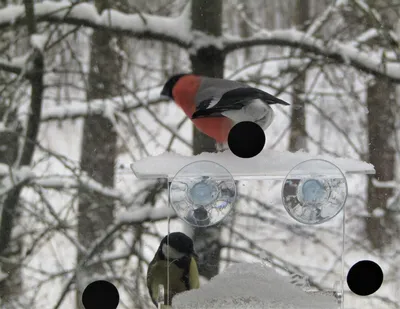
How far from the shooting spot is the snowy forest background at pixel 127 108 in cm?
180

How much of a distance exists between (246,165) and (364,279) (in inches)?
10.5

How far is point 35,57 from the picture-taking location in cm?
183

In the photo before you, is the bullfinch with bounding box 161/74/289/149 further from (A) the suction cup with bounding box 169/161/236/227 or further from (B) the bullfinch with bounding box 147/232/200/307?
(B) the bullfinch with bounding box 147/232/200/307

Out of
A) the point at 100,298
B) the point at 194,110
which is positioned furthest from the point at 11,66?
the point at 100,298

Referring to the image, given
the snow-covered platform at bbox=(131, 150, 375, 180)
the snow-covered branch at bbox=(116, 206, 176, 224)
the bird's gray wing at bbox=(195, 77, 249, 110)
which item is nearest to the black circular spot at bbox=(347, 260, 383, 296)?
the snow-covered platform at bbox=(131, 150, 375, 180)

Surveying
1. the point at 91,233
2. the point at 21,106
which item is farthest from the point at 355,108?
the point at 21,106

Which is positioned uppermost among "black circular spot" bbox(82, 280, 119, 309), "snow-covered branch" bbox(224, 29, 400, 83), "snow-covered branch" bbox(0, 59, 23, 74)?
"snow-covered branch" bbox(224, 29, 400, 83)

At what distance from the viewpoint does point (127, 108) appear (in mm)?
1824

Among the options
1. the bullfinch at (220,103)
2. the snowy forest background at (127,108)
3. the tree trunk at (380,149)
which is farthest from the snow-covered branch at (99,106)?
the tree trunk at (380,149)

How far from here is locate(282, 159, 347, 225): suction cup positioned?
1001 mm

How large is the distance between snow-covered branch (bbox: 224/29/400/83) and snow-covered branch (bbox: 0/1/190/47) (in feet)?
0.49

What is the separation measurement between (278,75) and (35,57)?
0.74m

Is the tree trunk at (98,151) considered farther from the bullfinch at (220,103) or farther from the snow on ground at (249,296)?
the snow on ground at (249,296)

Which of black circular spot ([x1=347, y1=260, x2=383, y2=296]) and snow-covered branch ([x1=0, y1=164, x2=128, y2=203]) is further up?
snow-covered branch ([x1=0, y1=164, x2=128, y2=203])
